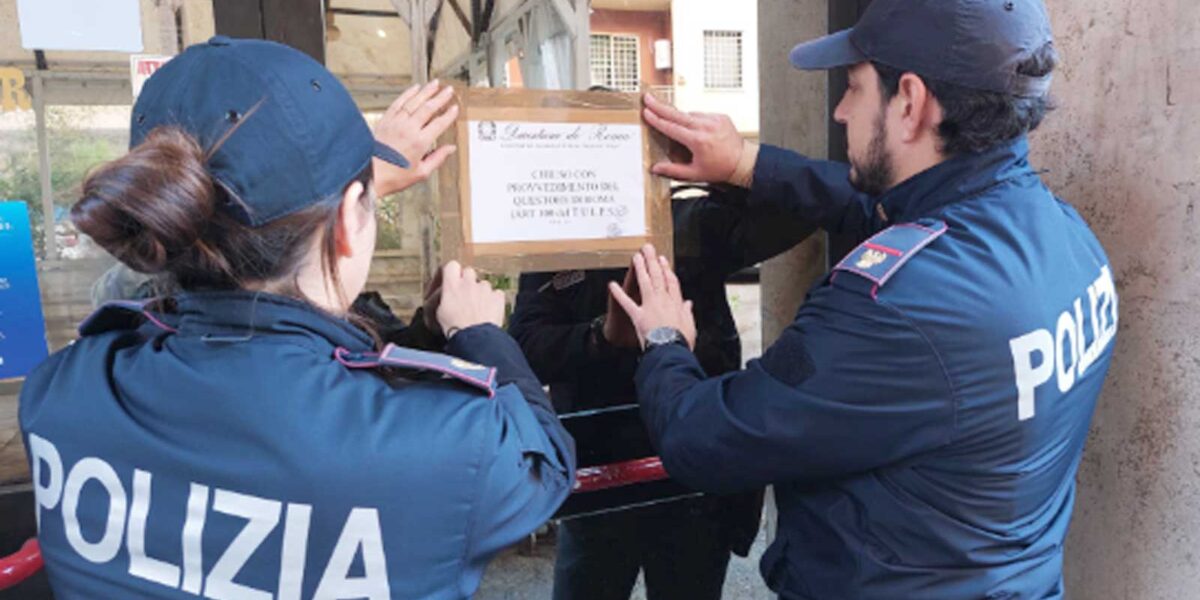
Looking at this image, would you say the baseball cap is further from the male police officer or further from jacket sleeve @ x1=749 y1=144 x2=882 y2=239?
jacket sleeve @ x1=749 y1=144 x2=882 y2=239

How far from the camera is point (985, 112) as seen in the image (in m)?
1.17

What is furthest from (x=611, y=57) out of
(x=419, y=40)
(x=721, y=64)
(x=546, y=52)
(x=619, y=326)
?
(x=619, y=326)

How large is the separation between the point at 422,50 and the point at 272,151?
1.07 metres

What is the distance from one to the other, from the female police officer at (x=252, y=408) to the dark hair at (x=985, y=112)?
0.79 meters

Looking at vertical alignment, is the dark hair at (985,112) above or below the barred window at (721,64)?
below

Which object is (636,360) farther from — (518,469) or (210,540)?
(210,540)

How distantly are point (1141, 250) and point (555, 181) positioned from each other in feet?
3.56

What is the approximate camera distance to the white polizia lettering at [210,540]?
816mm

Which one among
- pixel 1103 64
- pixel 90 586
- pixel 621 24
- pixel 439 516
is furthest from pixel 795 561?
pixel 621 24

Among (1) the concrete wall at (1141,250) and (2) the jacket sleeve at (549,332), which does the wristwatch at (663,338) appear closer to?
(2) the jacket sleeve at (549,332)

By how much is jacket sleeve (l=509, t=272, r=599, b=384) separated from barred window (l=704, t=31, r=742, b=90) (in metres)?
1.84

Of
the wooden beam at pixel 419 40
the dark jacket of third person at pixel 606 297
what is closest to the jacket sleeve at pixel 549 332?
the dark jacket of third person at pixel 606 297

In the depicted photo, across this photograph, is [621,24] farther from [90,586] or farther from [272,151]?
[90,586]

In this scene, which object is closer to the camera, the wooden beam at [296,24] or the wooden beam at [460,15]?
the wooden beam at [296,24]
